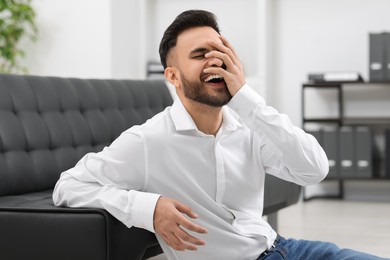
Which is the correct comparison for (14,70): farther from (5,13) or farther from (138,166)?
(138,166)

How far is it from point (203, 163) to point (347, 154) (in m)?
3.60

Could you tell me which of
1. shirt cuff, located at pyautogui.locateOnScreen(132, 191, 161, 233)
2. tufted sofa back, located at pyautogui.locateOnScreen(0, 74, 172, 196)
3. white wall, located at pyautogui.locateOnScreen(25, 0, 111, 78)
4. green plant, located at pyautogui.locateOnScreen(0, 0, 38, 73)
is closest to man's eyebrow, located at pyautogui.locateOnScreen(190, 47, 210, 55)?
shirt cuff, located at pyautogui.locateOnScreen(132, 191, 161, 233)

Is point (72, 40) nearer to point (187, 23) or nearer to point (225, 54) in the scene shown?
point (187, 23)

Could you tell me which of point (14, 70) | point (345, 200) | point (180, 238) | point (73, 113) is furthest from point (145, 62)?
point (180, 238)

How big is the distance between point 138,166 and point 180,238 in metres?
0.29

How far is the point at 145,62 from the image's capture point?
5777mm

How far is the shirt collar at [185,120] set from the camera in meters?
1.89

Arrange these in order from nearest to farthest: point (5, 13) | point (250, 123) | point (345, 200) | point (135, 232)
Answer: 1. point (250, 123)
2. point (135, 232)
3. point (345, 200)
4. point (5, 13)

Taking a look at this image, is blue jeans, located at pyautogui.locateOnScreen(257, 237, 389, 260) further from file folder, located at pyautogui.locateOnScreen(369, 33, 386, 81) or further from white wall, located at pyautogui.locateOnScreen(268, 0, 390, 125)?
white wall, located at pyautogui.locateOnScreen(268, 0, 390, 125)

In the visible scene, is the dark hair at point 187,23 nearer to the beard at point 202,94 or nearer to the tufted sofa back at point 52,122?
the beard at point 202,94

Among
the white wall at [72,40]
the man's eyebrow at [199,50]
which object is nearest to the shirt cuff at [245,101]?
the man's eyebrow at [199,50]

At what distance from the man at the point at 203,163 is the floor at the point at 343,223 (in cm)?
160

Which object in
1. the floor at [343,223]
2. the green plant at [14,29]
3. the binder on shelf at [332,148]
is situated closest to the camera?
the floor at [343,223]

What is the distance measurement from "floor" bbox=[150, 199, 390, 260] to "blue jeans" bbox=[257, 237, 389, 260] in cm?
161
